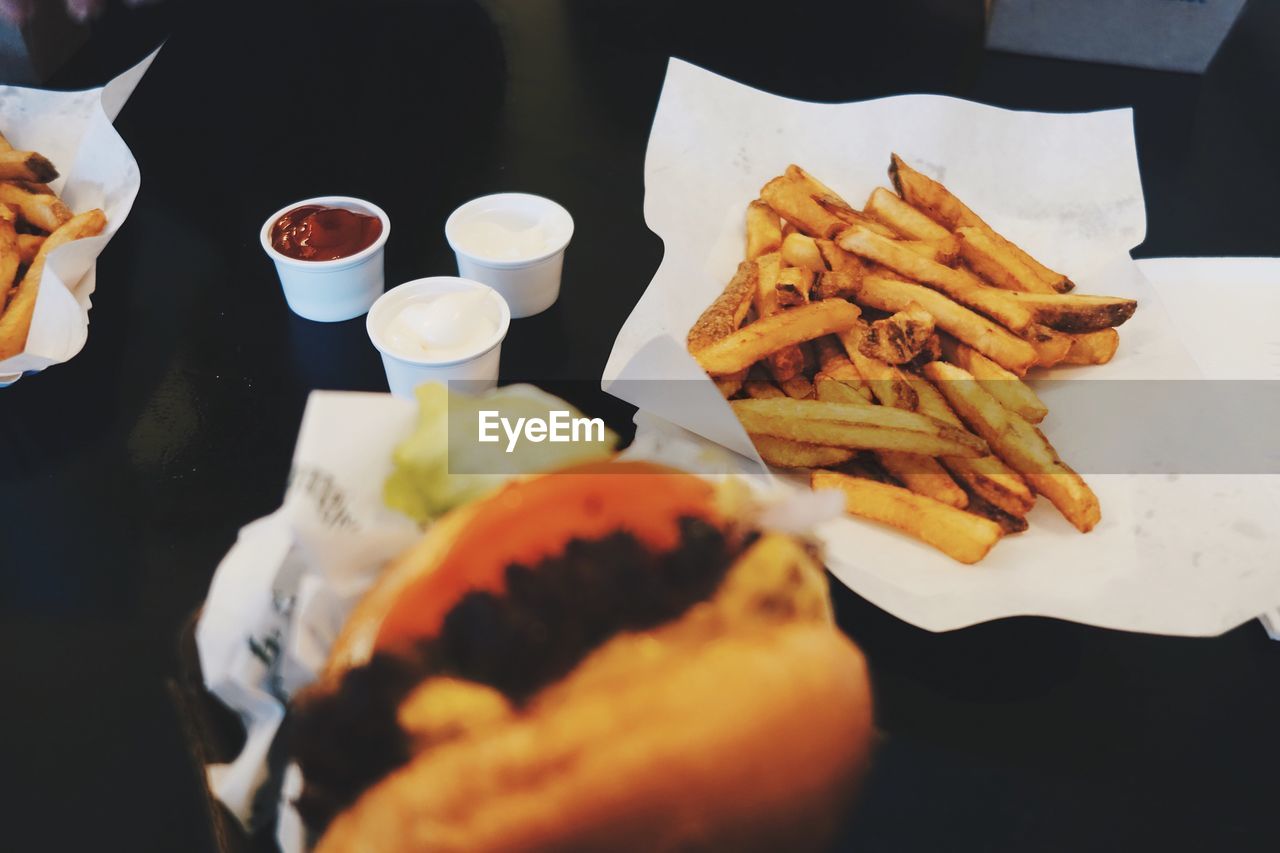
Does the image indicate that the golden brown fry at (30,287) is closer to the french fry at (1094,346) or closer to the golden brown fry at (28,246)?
the golden brown fry at (28,246)

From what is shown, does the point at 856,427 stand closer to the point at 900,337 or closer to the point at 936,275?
the point at 900,337

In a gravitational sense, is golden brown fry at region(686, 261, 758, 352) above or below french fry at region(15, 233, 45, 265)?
above

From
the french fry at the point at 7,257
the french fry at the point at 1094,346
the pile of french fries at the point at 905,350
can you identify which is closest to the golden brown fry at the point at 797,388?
the pile of french fries at the point at 905,350

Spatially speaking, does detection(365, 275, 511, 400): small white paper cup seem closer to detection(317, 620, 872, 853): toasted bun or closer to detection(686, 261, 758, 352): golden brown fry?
detection(686, 261, 758, 352): golden brown fry

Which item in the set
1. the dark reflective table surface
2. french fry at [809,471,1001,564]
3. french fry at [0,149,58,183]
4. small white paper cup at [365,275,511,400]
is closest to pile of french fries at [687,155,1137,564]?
french fry at [809,471,1001,564]

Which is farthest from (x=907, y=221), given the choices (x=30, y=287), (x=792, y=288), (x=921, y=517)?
(x=30, y=287)

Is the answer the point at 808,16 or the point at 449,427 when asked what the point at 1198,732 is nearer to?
the point at 449,427

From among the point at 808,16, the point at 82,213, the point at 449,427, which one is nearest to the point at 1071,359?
the point at 449,427
